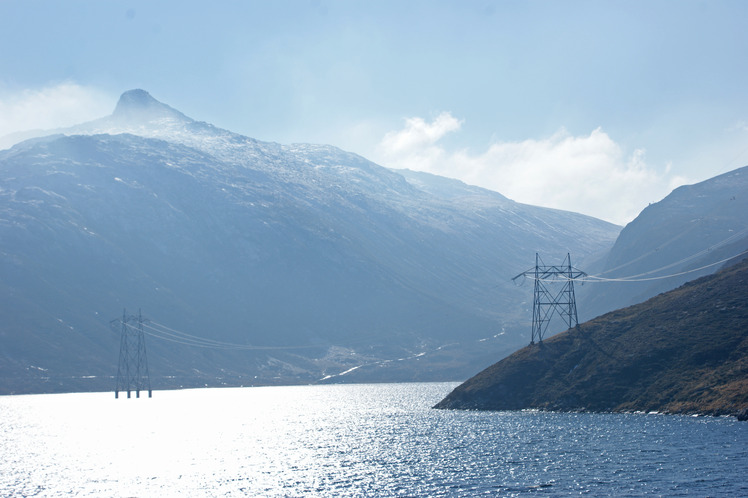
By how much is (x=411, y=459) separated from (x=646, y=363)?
221 ft

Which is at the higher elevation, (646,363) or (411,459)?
(646,363)

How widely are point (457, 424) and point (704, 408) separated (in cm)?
4747

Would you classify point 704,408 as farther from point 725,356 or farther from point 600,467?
point 600,467

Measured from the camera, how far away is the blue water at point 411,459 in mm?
80188

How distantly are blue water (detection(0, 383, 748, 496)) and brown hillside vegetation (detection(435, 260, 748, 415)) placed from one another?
679 cm

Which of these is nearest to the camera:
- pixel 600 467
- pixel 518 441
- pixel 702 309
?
pixel 600 467

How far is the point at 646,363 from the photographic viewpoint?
146375 mm

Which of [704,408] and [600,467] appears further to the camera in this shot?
[704,408]

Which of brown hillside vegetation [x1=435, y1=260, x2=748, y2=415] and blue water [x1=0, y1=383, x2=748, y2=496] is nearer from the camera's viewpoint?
blue water [x1=0, y1=383, x2=748, y2=496]

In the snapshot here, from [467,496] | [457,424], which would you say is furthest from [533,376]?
[467,496]

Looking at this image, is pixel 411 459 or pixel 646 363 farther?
pixel 646 363

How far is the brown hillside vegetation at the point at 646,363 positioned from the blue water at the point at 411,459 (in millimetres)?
6794

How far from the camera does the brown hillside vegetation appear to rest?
13125 cm

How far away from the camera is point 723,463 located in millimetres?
80875
